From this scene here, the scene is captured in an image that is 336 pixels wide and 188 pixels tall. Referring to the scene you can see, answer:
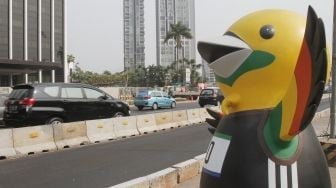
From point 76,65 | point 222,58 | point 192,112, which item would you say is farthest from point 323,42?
point 76,65

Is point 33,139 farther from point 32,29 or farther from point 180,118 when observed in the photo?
point 32,29

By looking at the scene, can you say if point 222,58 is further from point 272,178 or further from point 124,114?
point 124,114

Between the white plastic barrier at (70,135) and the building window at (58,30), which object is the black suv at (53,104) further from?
the building window at (58,30)

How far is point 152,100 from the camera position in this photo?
35406mm

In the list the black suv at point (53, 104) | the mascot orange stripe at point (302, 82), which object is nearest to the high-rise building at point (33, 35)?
the black suv at point (53, 104)

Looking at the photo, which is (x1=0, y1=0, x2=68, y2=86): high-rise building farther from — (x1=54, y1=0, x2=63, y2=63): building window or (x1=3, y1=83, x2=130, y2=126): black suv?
(x1=3, y1=83, x2=130, y2=126): black suv

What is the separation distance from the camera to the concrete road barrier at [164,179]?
23.4 ft

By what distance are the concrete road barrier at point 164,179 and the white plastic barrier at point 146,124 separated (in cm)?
891

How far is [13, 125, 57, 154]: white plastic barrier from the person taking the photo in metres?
11.7

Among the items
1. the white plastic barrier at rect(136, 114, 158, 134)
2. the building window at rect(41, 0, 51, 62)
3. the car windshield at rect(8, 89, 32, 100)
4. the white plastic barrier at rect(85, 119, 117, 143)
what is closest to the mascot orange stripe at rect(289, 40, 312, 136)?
the white plastic barrier at rect(85, 119, 117, 143)

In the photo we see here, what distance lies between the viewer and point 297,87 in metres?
3.56

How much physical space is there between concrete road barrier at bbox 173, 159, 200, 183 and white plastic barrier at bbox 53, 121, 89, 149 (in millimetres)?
5176

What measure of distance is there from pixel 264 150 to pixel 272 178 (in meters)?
0.21

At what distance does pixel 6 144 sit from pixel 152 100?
24.2 meters
